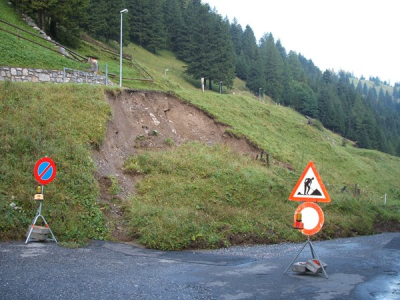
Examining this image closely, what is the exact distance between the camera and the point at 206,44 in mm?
66438

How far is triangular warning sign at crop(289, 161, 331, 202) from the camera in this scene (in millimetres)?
9242

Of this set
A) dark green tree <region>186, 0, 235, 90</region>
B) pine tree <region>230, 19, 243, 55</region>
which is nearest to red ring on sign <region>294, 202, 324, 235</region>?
dark green tree <region>186, 0, 235, 90</region>

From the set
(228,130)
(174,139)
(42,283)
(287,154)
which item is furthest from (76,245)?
(287,154)

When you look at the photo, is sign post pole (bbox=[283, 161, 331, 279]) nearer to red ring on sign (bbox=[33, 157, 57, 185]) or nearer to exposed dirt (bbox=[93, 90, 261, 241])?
exposed dirt (bbox=[93, 90, 261, 241])

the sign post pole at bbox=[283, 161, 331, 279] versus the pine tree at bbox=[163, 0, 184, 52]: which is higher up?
the pine tree at bbox=[163, 0, 184, 52]

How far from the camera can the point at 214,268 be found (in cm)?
998

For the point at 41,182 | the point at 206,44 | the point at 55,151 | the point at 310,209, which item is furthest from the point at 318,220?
the point at 206,44

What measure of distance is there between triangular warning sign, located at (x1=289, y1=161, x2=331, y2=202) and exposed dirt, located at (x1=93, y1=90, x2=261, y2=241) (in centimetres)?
685

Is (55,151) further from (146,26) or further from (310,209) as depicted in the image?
(146,26)

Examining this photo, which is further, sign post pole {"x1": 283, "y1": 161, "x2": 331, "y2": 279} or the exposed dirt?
the exposed dirt

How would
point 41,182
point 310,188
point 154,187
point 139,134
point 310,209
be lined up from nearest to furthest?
1. point 310,209
2. point 310,188
3. point 41,182
4. point 154,187
5. point 139,134

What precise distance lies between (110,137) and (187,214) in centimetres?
736

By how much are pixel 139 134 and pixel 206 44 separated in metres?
46.3

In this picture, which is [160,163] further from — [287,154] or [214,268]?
[287,154]
